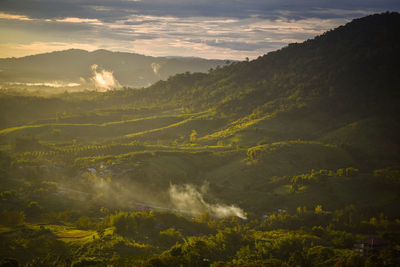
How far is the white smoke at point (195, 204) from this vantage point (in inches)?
5930

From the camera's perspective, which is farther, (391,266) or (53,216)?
(53,216)

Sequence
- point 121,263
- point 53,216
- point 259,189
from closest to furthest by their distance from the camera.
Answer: point 121,263 → point 53,216 → point 259,189

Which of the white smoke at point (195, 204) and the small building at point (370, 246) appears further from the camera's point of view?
the white smoke at point (195, 204)

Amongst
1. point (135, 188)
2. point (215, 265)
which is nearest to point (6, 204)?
point (135, 188)

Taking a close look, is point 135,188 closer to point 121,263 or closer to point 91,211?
point 91,211

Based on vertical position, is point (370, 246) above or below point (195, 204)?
above

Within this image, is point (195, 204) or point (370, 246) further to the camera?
point (195, 204)

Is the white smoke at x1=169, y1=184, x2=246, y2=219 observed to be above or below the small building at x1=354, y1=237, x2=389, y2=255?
below

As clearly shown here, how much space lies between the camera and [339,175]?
191750 mm

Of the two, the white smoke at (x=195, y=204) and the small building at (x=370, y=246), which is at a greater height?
the small building at (x=370, y=246)

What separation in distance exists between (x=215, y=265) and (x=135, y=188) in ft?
271

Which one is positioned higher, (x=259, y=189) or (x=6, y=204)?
(x=6, y=204)

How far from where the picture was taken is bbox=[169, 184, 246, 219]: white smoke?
494 feet

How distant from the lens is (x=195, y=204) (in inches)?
6270
